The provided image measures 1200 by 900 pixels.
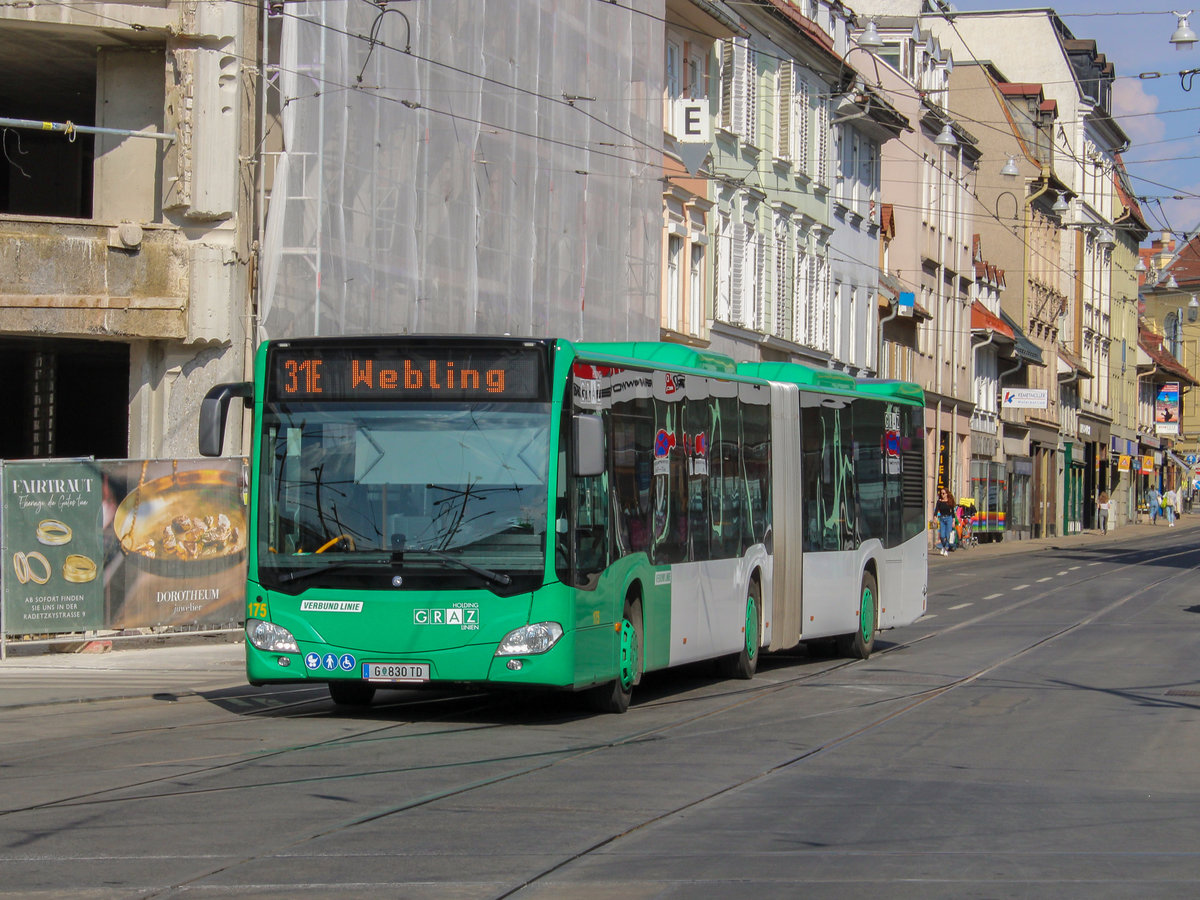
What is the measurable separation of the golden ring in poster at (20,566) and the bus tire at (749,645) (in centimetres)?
723

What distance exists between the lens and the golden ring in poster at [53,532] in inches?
732

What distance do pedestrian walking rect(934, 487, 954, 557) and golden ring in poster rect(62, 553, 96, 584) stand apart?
36.0 metres

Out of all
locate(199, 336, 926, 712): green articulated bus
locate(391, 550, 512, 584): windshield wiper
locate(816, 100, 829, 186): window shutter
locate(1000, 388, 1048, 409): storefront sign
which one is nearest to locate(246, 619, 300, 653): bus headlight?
locate(199, 336, 926, 712): green articulated bus

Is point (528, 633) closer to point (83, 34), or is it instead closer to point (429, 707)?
point (429, 707)

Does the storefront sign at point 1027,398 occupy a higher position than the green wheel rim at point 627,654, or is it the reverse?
the storefront sign at point 1027,398

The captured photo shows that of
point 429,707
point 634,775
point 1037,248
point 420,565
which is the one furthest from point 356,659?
point 1037,248

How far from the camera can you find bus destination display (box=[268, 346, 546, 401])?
12742 mm

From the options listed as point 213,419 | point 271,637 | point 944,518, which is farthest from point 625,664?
point 944,518

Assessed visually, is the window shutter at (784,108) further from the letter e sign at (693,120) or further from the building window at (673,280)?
the letter e sign at (693,120)

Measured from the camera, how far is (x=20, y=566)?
18.3m

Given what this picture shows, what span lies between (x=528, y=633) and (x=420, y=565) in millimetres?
896

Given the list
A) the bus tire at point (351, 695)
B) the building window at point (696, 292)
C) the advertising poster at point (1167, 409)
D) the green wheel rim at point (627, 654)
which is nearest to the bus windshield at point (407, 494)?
the green wheel rim at point (627, 654)

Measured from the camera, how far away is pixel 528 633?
40.9 feet

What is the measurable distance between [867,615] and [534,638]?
27.4 ft
